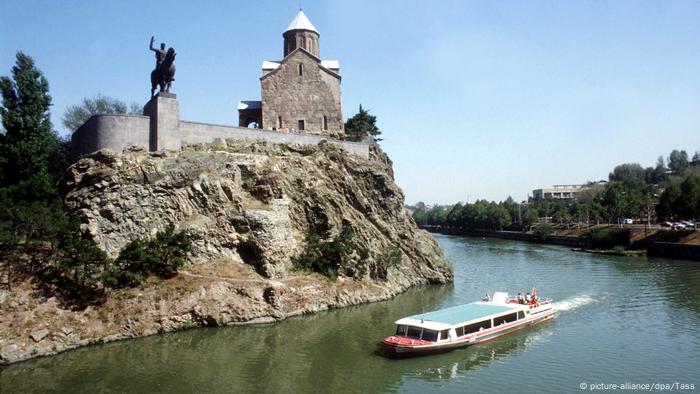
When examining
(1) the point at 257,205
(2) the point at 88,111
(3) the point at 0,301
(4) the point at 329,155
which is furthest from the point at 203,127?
(2) the point at 88,111

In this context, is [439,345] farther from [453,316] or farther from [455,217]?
[455,217]

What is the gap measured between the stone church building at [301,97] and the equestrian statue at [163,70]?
513 inches

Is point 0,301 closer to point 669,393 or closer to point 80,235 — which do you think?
point 80,235

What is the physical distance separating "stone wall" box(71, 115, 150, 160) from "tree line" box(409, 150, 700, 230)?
66.5 m

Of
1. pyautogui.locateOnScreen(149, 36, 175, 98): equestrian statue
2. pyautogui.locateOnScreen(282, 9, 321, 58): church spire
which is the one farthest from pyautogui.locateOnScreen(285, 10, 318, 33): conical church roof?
pyautogui.locateOnScreen(149, 36, 175, 98): equestrian statue

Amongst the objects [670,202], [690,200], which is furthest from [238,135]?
[670,202]

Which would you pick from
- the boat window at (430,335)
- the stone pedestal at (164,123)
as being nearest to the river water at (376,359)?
the boat window at (430,335)

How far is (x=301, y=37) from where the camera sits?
55281 millimetres

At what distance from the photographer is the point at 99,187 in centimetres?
3244

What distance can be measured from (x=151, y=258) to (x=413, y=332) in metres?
15.8

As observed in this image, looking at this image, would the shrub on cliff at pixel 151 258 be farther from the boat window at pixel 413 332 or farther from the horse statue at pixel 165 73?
the boat window at pixel 413 332

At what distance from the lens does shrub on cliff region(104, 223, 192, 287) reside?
29297mm

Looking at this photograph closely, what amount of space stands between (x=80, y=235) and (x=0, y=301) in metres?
5.79

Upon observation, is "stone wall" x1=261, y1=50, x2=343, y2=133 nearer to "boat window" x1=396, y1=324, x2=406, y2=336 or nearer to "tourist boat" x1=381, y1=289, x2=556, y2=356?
"tourist boat" x1=381, y1=289, x2=556, y2=356
